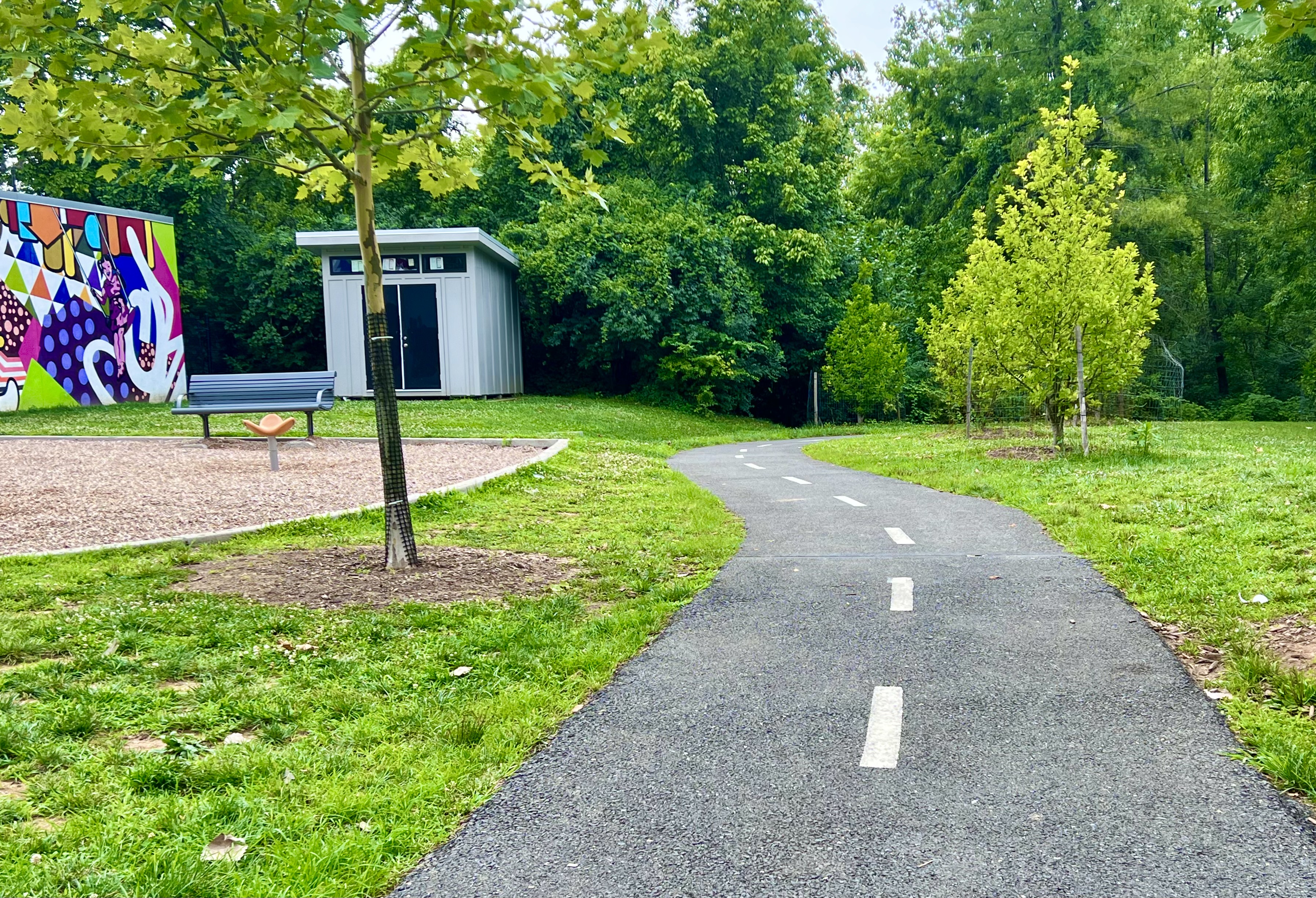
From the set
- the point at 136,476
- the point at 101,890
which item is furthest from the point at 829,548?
the point at 136,476

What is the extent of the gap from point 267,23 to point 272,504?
20.0 feet

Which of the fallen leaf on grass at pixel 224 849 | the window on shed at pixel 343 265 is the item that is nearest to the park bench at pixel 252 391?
the window on shed at pixel 343 265

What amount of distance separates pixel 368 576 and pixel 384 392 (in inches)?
51.9

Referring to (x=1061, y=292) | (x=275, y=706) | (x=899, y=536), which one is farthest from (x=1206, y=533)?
(x=1061, y=292)

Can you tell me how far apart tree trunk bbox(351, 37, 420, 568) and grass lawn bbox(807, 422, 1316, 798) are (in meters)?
4.95

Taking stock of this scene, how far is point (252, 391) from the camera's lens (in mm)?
16547

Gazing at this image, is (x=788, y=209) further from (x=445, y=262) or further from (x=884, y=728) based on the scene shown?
(x=884, y=728)

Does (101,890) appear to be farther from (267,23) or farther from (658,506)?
(658,506)

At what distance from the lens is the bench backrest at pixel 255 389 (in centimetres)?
1639

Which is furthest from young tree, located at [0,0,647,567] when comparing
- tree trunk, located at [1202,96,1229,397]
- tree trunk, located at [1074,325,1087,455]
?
tree trunk, located at [1202,96,1229,397]

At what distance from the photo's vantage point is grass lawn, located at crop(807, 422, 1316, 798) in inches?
161

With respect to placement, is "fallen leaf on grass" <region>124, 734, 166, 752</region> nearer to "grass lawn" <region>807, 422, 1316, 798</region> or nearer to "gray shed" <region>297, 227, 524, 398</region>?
"grass lawn" <region>807, 422, 1316, 798</region>

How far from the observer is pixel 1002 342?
16078mm

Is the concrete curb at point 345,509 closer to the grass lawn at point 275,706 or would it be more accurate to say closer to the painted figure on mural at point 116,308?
the grass lawn at point 275,706
